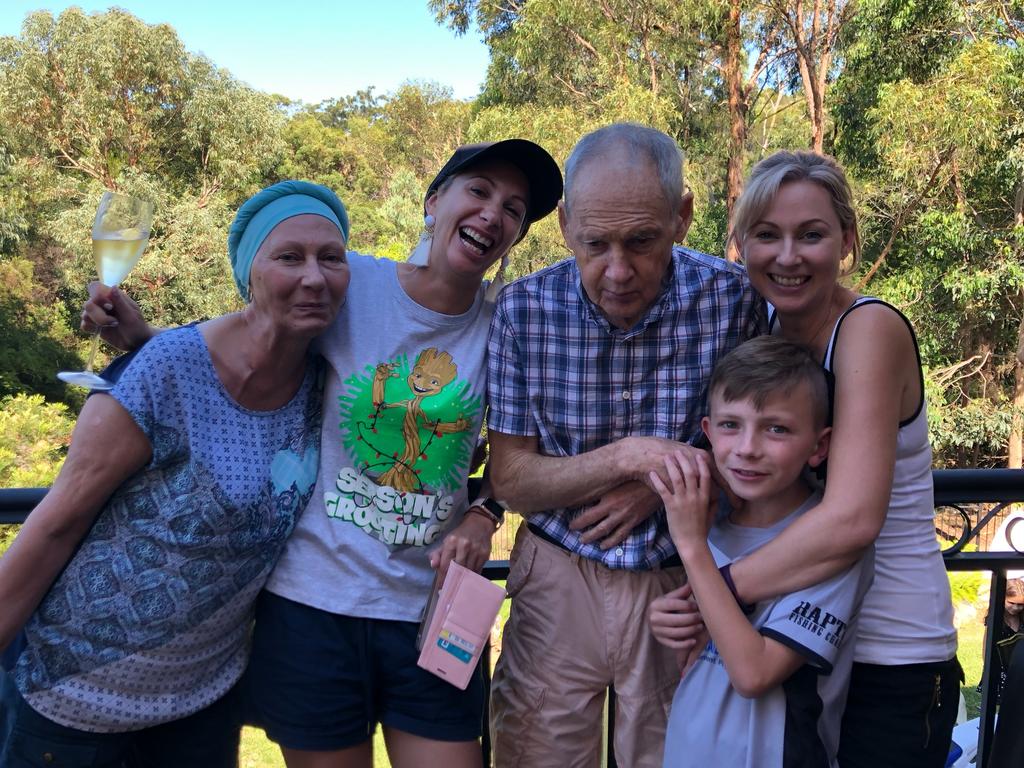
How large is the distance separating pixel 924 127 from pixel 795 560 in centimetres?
1166

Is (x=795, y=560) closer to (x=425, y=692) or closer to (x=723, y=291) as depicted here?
(x=723, y=291)

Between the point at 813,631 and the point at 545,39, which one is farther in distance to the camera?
the point at 545,39

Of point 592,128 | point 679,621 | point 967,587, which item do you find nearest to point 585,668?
point 679,621

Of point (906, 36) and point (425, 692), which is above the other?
point (906, 36)

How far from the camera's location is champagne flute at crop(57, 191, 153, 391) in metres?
1.60

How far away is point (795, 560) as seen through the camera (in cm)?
147

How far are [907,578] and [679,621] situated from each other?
0.43m

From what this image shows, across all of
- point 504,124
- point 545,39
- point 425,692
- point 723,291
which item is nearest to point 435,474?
point 425,692

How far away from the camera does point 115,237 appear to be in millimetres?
1608

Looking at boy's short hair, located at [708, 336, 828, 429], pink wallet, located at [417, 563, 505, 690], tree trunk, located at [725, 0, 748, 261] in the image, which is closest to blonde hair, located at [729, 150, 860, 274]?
boy's short hair, located at [708, 336, 828, 429]

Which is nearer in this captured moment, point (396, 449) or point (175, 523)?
point (175, 523)

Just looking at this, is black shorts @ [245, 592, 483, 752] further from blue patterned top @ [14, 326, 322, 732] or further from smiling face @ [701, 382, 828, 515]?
smiling face @ [701, 382, 828, 515]

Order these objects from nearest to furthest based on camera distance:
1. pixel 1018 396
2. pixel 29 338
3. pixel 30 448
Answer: pixel 30 448 → pixel 1018 396 → pixel 29 338

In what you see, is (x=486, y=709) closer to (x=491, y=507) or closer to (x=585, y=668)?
(x=585, y=668)
